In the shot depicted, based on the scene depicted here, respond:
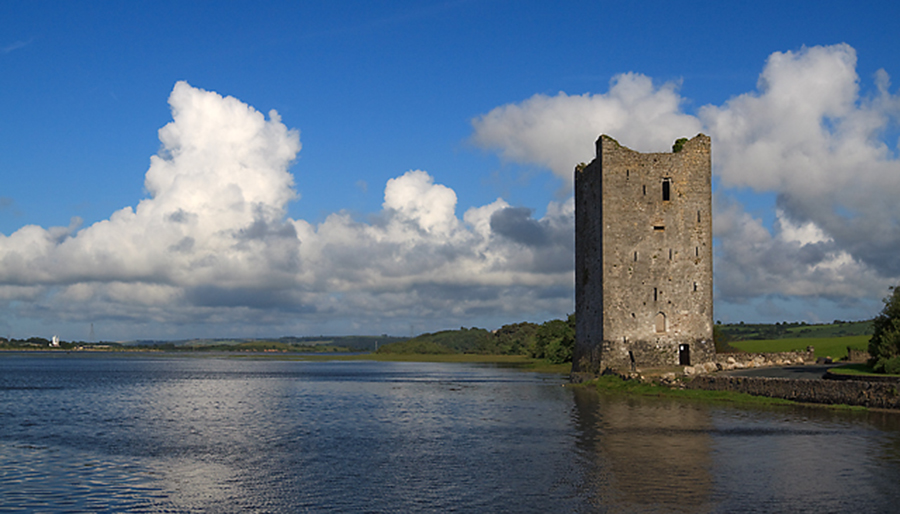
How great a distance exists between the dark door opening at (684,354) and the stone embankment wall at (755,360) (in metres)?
1.87

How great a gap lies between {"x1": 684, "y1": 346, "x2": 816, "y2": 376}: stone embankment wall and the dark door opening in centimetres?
187

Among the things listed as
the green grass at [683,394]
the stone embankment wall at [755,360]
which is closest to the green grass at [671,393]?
the green grass at [683,394]

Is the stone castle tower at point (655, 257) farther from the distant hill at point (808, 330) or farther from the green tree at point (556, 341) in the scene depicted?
the distant hill at point (808, 330)

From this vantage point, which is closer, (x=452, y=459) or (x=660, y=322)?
(x=452, y=459)

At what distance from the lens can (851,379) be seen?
31.9 metres

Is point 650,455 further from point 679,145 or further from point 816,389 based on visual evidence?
point 679,145

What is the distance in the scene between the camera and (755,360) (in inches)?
1930

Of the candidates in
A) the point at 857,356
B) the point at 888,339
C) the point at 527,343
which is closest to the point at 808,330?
the point at 527,343

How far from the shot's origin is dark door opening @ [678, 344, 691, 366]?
1976 inches

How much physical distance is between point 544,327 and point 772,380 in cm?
6840

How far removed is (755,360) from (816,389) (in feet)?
57.7

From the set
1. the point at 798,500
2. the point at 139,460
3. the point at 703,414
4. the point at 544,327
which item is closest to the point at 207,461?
the point at 139,460

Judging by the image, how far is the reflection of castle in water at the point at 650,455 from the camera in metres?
14.7

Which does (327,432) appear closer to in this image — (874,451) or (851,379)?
(874,451)
